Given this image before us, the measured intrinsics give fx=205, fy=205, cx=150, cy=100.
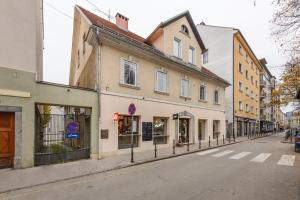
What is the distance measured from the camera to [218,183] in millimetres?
6363

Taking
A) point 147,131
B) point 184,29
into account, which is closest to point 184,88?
point 184,29

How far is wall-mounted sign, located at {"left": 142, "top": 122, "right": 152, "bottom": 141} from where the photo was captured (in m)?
13.2

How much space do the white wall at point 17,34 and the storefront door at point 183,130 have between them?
1180cm

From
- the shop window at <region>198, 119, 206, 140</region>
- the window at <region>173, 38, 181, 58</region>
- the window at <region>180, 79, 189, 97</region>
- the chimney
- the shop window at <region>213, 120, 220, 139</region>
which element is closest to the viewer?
the window at <region>173, 38, 181, 58</region>

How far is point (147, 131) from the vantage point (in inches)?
526

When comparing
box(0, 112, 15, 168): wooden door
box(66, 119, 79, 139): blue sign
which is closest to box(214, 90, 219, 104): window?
box(66, 119, 79, 139): blue sign

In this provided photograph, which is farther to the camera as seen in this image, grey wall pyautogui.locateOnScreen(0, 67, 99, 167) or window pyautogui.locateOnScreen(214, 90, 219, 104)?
window pyautogui.locateOnScreen(214, 90, 219, 104)

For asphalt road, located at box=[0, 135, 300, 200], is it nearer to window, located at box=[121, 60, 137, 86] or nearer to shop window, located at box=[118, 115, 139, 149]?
shop window, located at box=[118, 115, 139, 149]

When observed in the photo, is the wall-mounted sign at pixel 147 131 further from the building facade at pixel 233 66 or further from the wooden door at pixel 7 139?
the building facade at pixel 233 66

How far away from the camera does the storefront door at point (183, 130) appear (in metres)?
17.0

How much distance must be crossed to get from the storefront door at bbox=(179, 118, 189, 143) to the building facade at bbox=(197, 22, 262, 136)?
8.40m

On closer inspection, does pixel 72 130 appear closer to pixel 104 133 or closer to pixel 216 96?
pixel 104 133

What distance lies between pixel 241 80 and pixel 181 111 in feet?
56.5

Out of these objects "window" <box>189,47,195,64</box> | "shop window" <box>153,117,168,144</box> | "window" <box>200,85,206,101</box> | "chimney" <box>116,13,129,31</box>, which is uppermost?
"chimney" <box>116,13,129,31</box>
